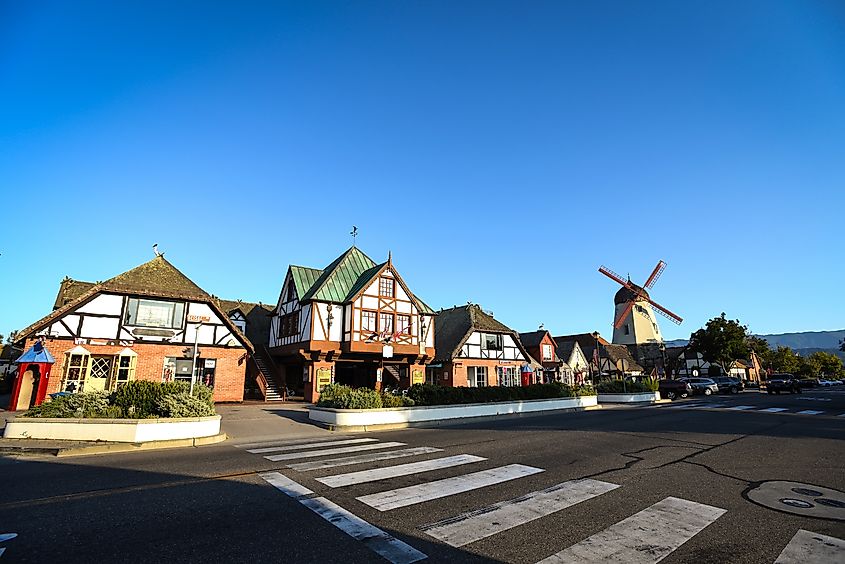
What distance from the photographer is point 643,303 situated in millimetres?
67188

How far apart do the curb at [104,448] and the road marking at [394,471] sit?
6822 millimetres

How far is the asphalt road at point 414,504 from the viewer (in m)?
4.67

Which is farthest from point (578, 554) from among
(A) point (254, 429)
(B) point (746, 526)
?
(A) point (254, 429)

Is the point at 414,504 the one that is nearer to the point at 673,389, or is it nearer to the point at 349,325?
the point at 349,325

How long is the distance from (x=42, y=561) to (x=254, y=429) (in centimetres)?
→ 1167

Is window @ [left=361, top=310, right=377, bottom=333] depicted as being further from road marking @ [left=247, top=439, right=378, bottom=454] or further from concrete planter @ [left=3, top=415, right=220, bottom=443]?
concrete planter @ [left=3, top=415, right=220, bottom=443]

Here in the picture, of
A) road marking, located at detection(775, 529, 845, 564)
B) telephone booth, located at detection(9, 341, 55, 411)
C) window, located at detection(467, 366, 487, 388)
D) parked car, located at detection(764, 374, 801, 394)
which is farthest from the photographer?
parked car, located at detection(764, 374, 801, 394)

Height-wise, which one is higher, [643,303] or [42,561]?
[643,303]

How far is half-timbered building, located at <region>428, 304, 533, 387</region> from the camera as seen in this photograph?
36.5m

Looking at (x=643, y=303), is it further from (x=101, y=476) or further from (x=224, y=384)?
(x=101, y=476)

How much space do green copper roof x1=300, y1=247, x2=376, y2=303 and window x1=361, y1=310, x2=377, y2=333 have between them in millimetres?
1805

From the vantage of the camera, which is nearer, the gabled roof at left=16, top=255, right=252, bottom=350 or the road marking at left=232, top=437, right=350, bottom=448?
the road marking at left=232, top=437, right=350, bottom=448

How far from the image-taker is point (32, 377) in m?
21.5

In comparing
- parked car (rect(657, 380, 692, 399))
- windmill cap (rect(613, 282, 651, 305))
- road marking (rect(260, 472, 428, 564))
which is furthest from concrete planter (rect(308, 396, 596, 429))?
windmill cap (rect(613, 282, 651, 305))
